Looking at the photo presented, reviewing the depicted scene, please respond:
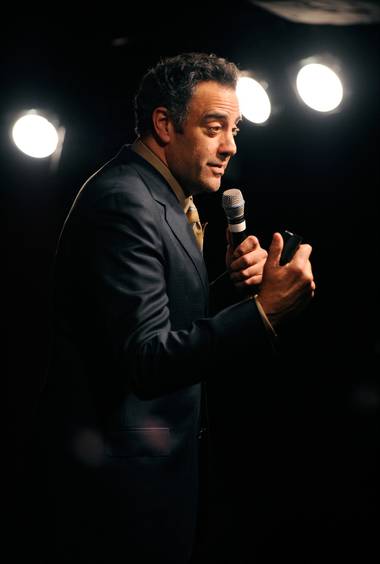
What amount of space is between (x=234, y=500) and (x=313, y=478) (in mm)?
484

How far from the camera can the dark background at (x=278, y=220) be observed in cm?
296

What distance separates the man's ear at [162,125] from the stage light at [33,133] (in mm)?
1470


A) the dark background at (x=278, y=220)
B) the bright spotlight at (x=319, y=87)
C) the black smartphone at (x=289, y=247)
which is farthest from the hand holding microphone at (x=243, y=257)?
the dark background at (x=278, y=220)

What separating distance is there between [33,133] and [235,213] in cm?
175

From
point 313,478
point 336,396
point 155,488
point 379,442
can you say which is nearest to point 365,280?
point 336,396

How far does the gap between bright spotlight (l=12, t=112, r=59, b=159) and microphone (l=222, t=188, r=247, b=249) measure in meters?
1.68

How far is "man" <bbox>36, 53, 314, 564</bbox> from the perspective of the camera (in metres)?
1.31

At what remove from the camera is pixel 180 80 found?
1.76 metres

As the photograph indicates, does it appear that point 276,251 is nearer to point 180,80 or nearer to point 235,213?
point 235,213

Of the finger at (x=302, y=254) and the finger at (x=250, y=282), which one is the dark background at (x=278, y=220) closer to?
the finger at (x=250, y=282)

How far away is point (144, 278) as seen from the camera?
133 cm

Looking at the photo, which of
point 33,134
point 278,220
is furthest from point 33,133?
point 278,220

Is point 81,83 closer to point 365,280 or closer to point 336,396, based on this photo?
point 365,280

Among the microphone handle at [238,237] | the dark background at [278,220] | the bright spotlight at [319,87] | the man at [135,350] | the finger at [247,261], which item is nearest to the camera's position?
the man at [135,350]
